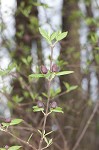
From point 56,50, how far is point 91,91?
2.19 feet

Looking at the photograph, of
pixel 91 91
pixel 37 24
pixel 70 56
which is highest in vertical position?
pixel 37 24

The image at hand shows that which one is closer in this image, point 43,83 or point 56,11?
point 43,83

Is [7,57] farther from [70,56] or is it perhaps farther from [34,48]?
[34,48]

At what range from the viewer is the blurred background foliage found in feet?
9.39

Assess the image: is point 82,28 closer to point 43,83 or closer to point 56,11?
point 56,11

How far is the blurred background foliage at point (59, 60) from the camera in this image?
2861 mm

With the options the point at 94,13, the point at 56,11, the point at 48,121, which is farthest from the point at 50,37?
the point at 94,13

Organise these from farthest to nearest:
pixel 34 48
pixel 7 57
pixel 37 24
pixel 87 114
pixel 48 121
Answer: pixel 34 48 < pixel 87 114 < pixel 48 121 < pixel 7 57 < pixel 37 24

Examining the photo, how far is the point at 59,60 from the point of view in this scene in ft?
8.78

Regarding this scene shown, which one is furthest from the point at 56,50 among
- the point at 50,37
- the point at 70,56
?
the point at 50,37

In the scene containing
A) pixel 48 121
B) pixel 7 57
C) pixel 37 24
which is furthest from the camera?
pixel 48 121

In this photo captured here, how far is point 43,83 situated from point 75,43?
A: 2.22 ft

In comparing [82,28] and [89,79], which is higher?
[82,28]

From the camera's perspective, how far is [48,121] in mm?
3521
